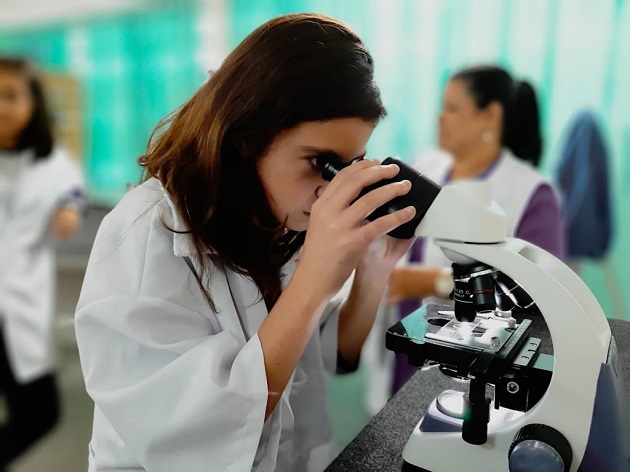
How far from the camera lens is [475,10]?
1985 millimetres

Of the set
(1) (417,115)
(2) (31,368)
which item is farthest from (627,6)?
(2) (31,368)

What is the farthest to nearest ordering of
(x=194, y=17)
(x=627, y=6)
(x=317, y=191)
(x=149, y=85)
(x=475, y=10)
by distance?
(x=149, y=85) → (x=194, y=17) → (x=475, y=10) → (x=627, y=6) → (x=317, y=191)

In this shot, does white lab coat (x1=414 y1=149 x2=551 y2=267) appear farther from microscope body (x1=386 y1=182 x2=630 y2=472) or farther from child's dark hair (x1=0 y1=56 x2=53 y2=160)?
child's dark hair (x1=0 y1=56 x2=53 y2=160)

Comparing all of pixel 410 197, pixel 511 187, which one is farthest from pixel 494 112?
pixel 410 197

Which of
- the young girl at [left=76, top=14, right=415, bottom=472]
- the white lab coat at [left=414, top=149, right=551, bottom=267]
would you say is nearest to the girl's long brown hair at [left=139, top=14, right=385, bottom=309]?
the young girl at [left=76, top=14, right=415, bottom=472]

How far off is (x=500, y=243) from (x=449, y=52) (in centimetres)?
166

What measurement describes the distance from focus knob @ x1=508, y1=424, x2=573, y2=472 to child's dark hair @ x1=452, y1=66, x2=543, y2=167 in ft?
4.00

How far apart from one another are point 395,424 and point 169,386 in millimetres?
311

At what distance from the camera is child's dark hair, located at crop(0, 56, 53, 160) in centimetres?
211

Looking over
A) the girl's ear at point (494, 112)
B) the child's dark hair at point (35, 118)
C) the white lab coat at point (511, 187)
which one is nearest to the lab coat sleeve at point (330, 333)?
the white lab coat at point (511, 187)

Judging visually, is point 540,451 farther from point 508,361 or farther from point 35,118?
point 35,118

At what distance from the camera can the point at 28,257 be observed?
83.3 inches

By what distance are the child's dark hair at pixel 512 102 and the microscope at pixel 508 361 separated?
3.55 feet

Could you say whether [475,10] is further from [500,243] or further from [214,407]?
[214,407]
